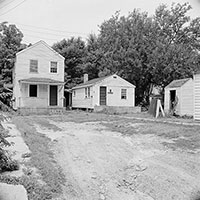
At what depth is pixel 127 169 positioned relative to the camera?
527 cm

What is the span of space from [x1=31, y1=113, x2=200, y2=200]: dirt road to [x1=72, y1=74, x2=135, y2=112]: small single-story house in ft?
43.4

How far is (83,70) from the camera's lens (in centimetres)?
3036

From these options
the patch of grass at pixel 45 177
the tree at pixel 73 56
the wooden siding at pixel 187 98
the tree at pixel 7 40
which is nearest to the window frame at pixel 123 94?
the wooden siding at pixel 187 98

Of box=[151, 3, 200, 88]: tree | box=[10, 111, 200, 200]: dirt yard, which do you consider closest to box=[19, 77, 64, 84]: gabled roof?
box=[151, 3, 200, 88]: tree

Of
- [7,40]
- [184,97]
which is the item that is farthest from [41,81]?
[184,97]

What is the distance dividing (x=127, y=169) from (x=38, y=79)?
15.5m

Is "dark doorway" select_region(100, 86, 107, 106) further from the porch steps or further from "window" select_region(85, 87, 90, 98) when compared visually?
the porch steps

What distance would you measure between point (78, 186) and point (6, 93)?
228cm

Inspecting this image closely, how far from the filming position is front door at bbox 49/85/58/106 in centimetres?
2027

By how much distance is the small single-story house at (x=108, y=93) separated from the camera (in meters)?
20.9

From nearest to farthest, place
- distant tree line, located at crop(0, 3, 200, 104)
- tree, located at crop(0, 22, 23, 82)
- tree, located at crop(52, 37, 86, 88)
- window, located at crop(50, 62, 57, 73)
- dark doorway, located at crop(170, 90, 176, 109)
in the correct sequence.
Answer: tree, located at crop(0, 22, 23, 82) < dark doorway, located at crop(170, 90, 176, 109) < window, located at crop(50, 62, 57, 73) < distant tree line, located at crop(0, 3, 200, 104) < tree, located at crop(52, 37, 86, 88)

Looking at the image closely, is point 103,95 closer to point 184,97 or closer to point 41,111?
point 41,111

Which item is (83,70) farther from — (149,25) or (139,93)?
(149,25)

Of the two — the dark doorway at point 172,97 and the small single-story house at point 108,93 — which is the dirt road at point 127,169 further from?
the small single-story house at point 108,93
